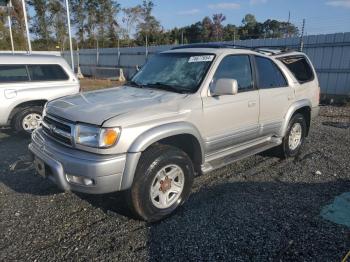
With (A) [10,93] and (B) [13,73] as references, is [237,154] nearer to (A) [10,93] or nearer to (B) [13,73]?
(A) [10,93]

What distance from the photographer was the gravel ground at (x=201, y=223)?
2990 millimetres

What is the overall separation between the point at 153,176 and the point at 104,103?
0.97 meters

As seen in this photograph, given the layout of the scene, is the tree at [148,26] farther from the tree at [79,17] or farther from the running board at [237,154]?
the running board at [237,154]

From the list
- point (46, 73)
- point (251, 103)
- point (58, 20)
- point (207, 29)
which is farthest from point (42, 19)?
point (251, 103)

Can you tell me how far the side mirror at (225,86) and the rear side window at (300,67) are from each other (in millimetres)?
2016

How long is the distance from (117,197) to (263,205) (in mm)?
1790

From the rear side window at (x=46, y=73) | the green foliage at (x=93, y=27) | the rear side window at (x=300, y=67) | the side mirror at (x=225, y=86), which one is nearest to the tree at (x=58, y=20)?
the green foliage at (x=93, y=27)

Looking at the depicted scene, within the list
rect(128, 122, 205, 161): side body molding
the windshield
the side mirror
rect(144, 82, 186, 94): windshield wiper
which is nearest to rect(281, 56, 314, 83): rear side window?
the windshield

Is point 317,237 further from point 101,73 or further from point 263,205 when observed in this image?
point 101,73

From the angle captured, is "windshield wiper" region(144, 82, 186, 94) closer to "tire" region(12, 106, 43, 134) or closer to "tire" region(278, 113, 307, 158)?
"tire" region(278, 113, 307, 158)

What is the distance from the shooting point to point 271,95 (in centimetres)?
478

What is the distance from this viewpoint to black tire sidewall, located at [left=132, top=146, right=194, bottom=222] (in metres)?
3.27

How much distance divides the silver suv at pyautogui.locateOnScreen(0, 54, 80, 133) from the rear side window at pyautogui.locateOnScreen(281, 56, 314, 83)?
4866 mm

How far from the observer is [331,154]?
5.86 metres
